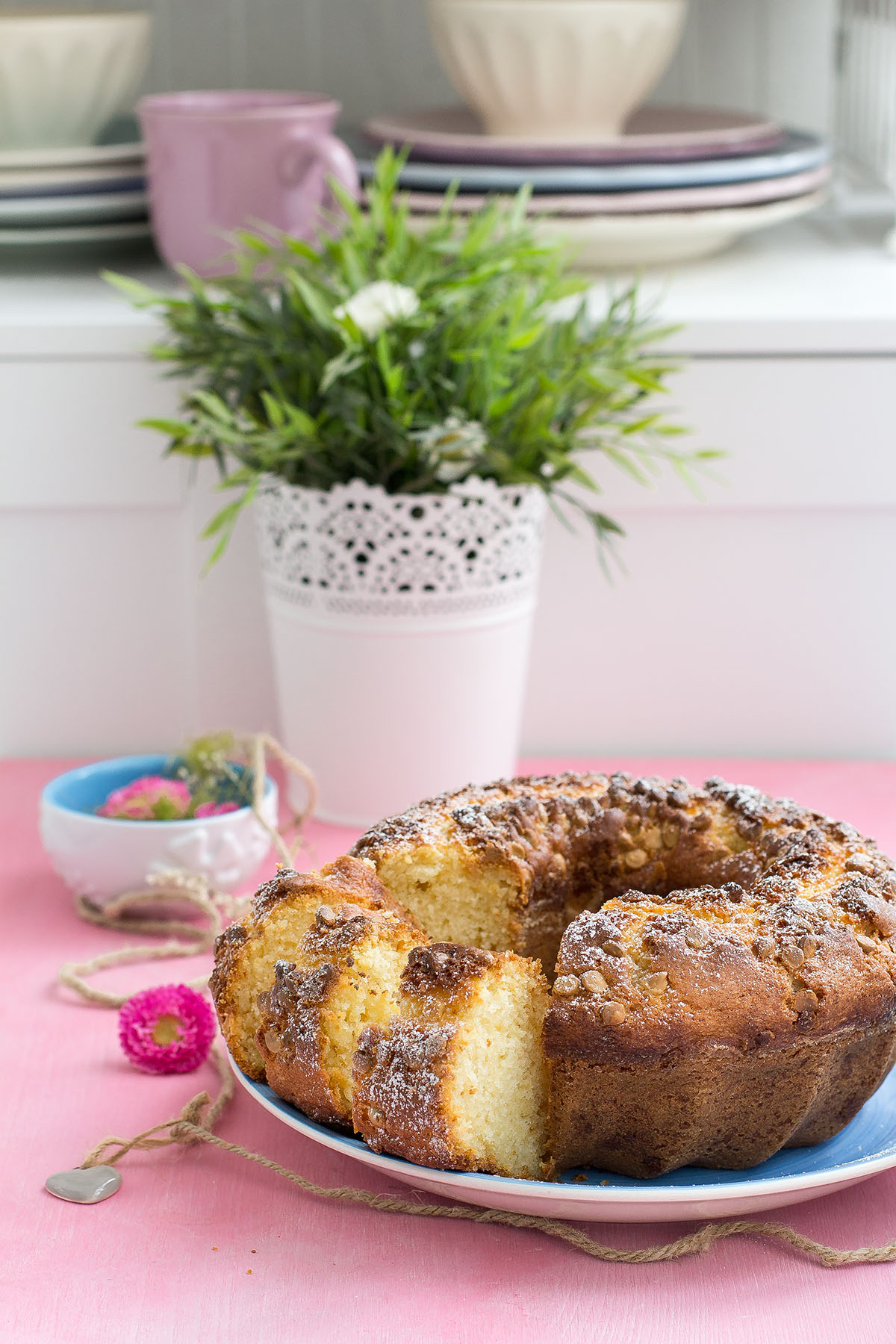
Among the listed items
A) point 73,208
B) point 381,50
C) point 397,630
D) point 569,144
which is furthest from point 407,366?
point 381,50

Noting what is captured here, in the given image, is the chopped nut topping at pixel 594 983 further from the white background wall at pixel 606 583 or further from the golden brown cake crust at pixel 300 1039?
the white background wall at pixel 606 583

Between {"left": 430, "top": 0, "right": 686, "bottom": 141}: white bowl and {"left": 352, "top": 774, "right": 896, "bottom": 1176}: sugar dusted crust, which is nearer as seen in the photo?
{"left": 352, "top": 774, "right": 896, "bottom": 1176}: sugar dusted crust

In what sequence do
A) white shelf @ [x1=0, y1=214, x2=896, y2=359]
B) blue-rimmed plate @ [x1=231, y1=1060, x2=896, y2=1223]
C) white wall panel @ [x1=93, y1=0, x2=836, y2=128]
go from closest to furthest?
blue-rimmed plate @ [x1=231, y1=1060, x2=896, y2=1223] < white shelf @ [x1=0, y1=214, x2=896, y2=359] < white wall panel @ [x1=93, y1=0, x2=836, y2=128]

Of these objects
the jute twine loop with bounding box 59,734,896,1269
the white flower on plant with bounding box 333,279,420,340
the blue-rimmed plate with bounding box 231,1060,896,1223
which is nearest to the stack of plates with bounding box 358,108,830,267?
the white flower on plant with bounding box 333,279,420,340

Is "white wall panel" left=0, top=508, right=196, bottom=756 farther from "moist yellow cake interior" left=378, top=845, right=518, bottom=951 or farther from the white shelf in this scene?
"moist yellow cake interior" left=378, top=845, right=518, bottom=951

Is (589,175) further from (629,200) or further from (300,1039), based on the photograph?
(300,1039)

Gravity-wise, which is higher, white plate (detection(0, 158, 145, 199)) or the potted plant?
white plate (detection(0, 158, 145, 199))

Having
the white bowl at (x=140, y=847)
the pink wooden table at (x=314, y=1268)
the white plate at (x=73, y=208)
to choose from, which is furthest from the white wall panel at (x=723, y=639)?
the pink wooden table at (x=314, y=1268)
